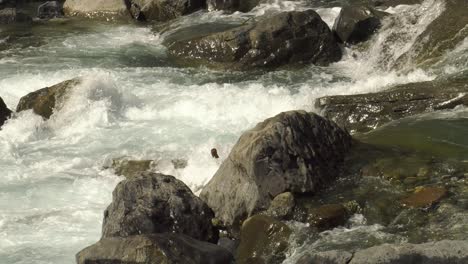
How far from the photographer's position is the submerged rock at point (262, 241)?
6863 millimetres

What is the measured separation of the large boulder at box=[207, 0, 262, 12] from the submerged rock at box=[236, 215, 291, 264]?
1205cm

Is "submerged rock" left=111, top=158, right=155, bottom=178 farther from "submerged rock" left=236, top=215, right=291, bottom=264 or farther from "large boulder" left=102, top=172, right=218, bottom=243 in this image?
"submerged rock" left=236, top=215, right=291, bottom=264

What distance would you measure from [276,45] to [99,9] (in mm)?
7202

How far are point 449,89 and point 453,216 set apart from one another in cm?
413

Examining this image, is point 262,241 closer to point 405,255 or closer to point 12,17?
point 405,255

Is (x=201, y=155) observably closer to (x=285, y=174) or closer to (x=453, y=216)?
(x=285, y=174)

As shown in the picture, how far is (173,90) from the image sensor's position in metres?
13.2

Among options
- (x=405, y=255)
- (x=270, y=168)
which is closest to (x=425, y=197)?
(x=270, y=168)

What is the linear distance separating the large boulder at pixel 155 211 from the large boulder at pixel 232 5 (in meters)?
11.6

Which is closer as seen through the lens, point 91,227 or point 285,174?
point 285,174

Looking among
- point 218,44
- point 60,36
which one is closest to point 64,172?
point 218,44

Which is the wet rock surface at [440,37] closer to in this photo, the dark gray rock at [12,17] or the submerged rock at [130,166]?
the submerged rock at [130,166]

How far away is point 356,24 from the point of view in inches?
575

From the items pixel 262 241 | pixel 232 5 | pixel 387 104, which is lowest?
pixel 232 5
